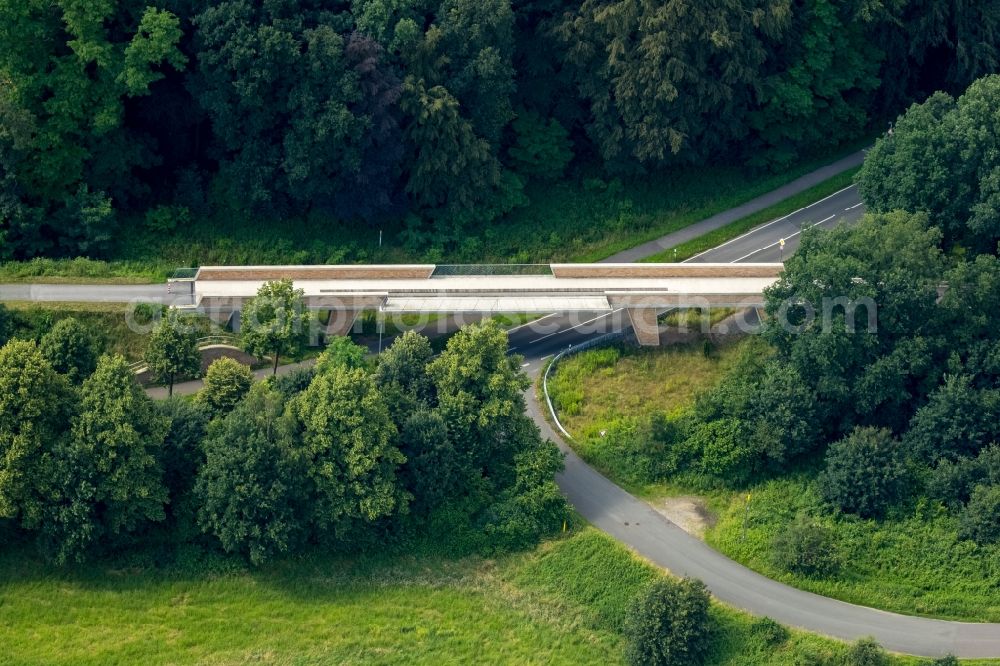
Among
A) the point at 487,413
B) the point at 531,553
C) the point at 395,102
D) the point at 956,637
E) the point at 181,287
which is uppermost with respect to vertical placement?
the point at 395,102

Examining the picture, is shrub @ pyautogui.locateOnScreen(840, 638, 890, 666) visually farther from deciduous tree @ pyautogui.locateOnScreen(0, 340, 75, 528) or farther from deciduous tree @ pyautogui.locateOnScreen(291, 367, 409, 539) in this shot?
deciduous tree @ pyautogui.locateOnScreen(0, 340, 75, 528)

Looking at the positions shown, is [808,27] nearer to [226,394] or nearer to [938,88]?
[938,88]

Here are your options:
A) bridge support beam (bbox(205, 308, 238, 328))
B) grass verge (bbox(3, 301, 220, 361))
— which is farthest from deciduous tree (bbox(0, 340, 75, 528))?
bridge support beam (bbox(205, 308, 238, 328))

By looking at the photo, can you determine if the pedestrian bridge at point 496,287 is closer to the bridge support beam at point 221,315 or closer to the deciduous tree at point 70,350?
the bridge support beam at point 221,315

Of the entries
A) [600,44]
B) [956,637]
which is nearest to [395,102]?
[600,44]

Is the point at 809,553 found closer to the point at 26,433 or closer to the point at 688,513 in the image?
the point at 688,513

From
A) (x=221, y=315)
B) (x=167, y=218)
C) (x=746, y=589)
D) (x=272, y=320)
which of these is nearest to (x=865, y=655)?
(x=746, y=589)
